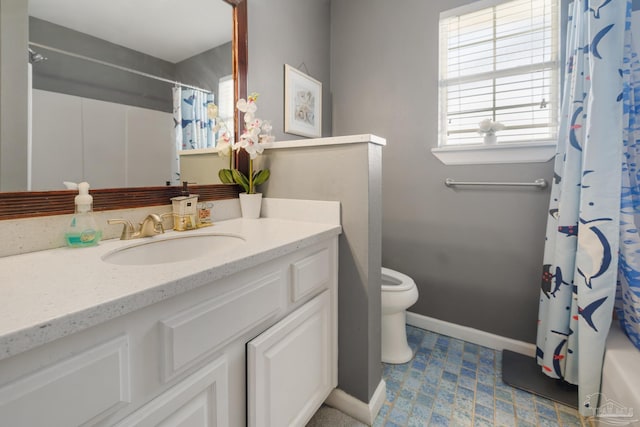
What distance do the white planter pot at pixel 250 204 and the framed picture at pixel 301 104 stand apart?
0.67 meters

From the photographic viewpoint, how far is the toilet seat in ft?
A: 5.38

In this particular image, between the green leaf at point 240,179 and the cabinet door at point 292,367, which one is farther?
the green leaf at point 240,179

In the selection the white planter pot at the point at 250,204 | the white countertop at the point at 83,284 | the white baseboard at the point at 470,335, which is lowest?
the white baseboard at the point at 470,335

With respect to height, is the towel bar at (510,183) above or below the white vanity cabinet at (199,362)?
above

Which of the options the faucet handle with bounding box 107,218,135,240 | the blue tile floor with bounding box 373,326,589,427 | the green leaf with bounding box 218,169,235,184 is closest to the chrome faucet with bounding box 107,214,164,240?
the faucet handle with bounding box 107,218,135,240

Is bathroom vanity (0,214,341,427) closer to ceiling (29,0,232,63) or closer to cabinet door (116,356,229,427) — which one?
cabinet door (116,356,229,427)

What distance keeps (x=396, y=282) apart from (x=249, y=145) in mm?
1160

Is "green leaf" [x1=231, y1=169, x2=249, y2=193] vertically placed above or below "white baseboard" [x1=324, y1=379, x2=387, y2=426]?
above

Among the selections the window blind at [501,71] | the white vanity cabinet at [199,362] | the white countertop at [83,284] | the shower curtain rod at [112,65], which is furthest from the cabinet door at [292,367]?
the window blind at [501,71]

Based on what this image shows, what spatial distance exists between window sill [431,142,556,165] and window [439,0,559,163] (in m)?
0.03

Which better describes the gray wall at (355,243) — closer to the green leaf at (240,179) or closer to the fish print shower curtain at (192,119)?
the green leaf at (240,179)

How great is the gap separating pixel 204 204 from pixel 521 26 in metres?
2.03

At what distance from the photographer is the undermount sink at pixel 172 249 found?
91cm

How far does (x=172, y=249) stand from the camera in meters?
1.05
